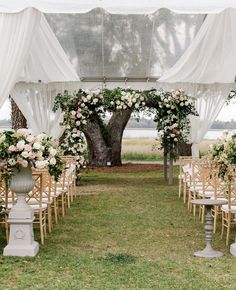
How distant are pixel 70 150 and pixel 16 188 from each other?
6129mm

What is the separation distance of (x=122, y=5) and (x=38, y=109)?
5194 millimetres

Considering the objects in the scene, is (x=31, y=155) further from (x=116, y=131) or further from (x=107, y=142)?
(x=116, y=131)

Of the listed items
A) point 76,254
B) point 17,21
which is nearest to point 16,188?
point 76,254

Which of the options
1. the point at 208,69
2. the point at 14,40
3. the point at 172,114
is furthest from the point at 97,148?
the point at 14,40

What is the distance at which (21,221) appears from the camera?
5.64m

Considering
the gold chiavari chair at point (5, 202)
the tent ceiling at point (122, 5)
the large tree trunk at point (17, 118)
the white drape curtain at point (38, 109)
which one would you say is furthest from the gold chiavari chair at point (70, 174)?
the large tree trunk at point (17, 118)

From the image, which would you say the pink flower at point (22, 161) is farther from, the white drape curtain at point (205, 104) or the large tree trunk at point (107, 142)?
the large tree trunk at point (107, 142)

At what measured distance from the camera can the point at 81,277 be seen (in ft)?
15.8

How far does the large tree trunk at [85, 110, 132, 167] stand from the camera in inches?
647

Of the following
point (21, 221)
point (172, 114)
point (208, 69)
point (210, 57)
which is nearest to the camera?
point (21, 221)

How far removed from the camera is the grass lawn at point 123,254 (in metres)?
4.71

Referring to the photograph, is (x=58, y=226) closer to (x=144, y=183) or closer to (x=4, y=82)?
(x=4, y=82)

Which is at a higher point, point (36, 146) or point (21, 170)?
point (36, 146)

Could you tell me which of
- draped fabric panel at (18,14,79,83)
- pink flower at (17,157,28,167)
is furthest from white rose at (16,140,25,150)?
draped fabric panel at (18,14,79,83)
